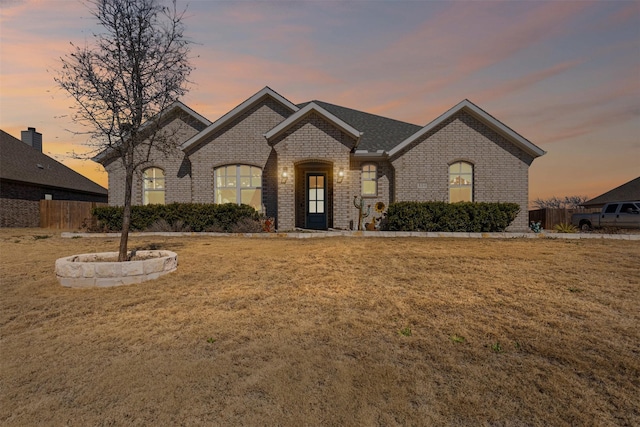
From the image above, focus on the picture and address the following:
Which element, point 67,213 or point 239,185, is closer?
point 239,185

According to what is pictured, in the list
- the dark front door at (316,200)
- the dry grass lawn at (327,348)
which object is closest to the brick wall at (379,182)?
the dark front door at (316,200)

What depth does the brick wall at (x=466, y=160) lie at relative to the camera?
1552 cm

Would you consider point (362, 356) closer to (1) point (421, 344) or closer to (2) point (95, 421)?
(1) point (421, 344)

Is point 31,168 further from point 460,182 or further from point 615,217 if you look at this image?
point 615,217

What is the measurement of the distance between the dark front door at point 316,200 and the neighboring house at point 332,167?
5cm

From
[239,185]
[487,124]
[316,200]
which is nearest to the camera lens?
[487,124]

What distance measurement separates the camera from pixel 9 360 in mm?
3607

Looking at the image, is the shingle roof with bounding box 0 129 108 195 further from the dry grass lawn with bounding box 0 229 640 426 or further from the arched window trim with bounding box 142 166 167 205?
the dry grass lawn with bounding box 0 229 640 426

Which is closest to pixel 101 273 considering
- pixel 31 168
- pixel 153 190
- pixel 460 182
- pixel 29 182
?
pixel 153 190

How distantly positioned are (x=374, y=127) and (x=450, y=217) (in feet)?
27.6

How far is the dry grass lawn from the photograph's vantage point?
2.71 metres

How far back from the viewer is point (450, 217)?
1341cm

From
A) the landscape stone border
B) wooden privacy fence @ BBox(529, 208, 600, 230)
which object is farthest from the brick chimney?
wooden privacy fence @ BBox(529, 208, 600, 230)

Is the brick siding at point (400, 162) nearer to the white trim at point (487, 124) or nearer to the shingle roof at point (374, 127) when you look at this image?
the white trim at point (487, 124)
